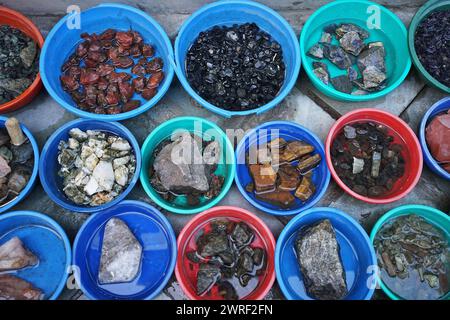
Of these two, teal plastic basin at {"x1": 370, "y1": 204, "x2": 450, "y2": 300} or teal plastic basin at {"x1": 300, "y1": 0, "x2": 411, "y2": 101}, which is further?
teal plastic basin at {"x1": 300, "y1": 0, "x2": 411, "y2": 101}

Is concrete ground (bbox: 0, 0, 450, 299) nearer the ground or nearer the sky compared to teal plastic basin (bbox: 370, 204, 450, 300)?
nearer the sky

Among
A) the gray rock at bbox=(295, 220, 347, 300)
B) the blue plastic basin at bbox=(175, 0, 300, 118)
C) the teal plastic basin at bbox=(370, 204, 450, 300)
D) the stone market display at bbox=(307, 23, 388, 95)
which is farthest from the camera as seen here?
the stone market display at bbox=(307, 23, 388, 95)

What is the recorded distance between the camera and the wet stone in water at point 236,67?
234cm

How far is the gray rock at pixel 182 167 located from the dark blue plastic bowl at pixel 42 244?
0.59m

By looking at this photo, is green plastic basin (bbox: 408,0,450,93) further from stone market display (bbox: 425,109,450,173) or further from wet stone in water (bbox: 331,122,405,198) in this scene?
wet stone in water (bbox: 331,122,405,198)

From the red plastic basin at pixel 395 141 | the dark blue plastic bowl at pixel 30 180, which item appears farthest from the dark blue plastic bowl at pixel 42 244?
the red plastic basin at pixel 395 141

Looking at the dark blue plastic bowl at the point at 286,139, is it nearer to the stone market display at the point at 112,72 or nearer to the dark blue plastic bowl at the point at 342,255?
the dark blue plastic bowl at the point at 342,255

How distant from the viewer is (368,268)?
81.3 inches

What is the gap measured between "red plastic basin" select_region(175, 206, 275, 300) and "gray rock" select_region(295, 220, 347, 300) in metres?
0.18

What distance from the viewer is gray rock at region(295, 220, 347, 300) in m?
2.03

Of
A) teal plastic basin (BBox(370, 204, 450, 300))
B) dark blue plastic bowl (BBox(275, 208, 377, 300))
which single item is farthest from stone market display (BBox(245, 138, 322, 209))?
teal plastic basin (BBox(370, 204, 450, 300))

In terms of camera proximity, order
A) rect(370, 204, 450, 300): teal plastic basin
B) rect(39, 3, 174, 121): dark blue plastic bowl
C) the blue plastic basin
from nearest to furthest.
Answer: rect(370, 204, 450, 300): teal plastic basin → rect(39, 3, 174, 121): dark blue plastic bowl → the blue plastic basin
